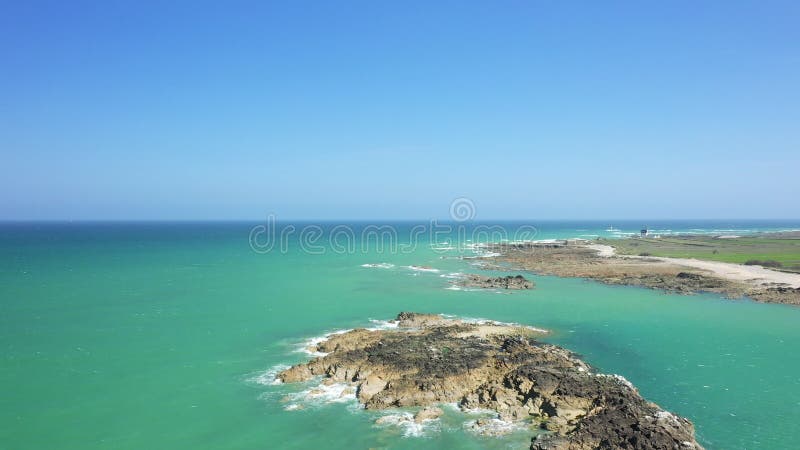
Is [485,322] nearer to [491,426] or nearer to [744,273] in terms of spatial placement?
[491,426]

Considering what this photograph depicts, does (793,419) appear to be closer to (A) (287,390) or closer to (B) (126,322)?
(A) (287,390)

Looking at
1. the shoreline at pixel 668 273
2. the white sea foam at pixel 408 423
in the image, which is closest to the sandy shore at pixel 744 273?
the shoreline at pixel 668 273

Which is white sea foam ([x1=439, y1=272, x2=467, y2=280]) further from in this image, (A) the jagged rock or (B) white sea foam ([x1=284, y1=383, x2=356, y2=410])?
(A) the jagged rock

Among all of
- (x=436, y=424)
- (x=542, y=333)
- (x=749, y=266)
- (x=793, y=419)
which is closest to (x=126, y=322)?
(x=436, y=424)

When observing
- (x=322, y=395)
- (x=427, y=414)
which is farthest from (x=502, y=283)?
(x=427, y=414)

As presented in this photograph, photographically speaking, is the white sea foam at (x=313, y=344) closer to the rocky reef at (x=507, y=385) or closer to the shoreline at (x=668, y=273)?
the rocky reef at (x=507, y=385)
